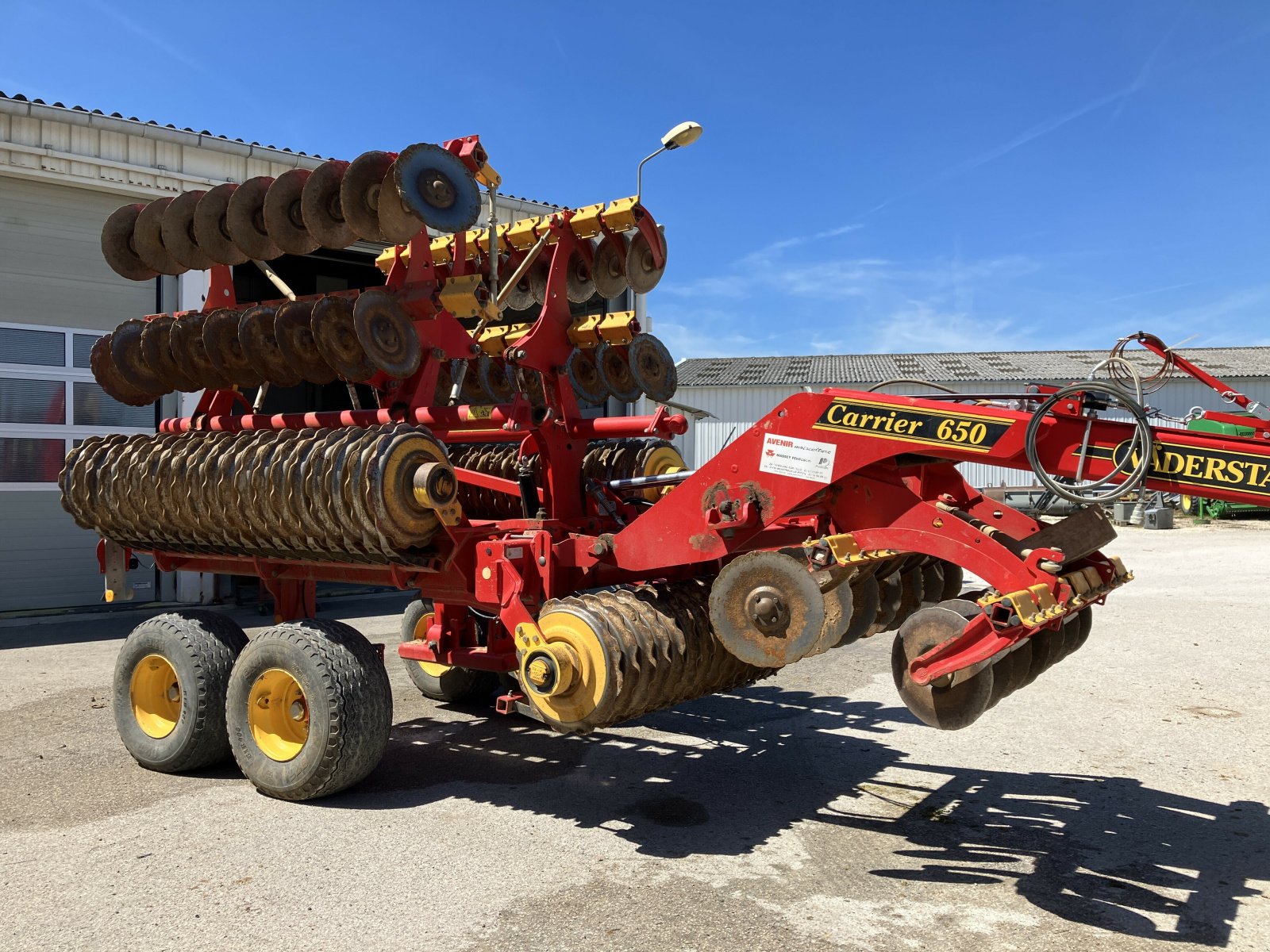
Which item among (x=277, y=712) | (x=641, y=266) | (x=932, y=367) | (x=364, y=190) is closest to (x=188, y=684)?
(x=277, y=712)

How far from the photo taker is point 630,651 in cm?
455

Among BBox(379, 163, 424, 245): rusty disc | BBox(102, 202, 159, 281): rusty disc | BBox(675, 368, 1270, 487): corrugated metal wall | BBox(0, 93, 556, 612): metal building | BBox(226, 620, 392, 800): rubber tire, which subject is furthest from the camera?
BBox(675, 368, 1270, 487): corrugated metal wall

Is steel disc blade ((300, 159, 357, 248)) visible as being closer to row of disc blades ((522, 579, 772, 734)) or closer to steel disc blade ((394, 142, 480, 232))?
steel disc blade ((394, 142, 480, 232))

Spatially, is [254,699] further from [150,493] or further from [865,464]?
[865,464]

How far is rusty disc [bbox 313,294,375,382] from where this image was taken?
5523 mm

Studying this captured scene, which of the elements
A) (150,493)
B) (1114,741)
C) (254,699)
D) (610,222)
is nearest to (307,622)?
(254,699)

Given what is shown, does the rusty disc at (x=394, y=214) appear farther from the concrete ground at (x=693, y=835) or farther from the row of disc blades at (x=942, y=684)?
the row of disc blades at (x=942, y=684)

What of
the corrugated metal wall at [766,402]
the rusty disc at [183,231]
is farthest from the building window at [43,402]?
the corrugated metal wall at [766,402]

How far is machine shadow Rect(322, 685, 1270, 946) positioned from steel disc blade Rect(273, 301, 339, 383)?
232cm

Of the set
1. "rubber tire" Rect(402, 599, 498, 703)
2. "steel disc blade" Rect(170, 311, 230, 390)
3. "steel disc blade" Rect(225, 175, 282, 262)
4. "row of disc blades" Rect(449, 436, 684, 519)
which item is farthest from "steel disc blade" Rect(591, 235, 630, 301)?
"rubber tire" Rect(402, 599, 498, 703)

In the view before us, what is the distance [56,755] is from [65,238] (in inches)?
305

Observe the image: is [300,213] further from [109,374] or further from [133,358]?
[109,374]

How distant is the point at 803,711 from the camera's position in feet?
24.2

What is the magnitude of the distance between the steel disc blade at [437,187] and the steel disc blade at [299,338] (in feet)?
3.01
